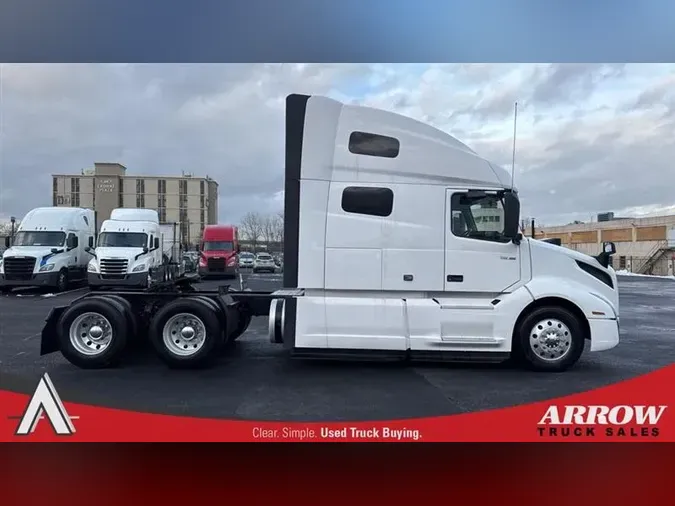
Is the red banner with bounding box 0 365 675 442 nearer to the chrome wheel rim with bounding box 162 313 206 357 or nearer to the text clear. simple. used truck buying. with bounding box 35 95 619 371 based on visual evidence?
the text clear. simple. used truck buying. with bounding box 35 95 619 371

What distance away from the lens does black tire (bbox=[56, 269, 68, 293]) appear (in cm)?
477

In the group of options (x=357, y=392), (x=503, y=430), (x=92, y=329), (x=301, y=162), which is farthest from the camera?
(x=92, y=329)

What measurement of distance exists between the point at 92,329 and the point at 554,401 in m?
4.08

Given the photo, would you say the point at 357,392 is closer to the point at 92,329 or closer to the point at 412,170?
the point at 412,170

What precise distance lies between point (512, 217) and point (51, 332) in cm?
441

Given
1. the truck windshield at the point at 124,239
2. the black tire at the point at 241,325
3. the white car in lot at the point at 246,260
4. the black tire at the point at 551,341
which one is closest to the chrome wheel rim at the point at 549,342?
the black tire at the point at 551,341

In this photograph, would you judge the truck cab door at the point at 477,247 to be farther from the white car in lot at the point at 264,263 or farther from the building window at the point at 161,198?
the building window at the point at 161,198

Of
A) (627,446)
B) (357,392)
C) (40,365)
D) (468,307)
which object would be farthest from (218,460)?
(627,446)

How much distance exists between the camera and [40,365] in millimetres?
3713

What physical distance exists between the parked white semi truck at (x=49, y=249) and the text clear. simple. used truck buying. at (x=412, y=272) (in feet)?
2.66

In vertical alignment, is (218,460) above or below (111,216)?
below

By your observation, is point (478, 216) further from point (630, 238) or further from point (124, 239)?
point (124, 239)

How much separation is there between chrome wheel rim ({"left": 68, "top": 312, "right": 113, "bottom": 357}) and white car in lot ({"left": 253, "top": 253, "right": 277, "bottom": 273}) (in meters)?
1.52

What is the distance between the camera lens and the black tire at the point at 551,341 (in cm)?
416
